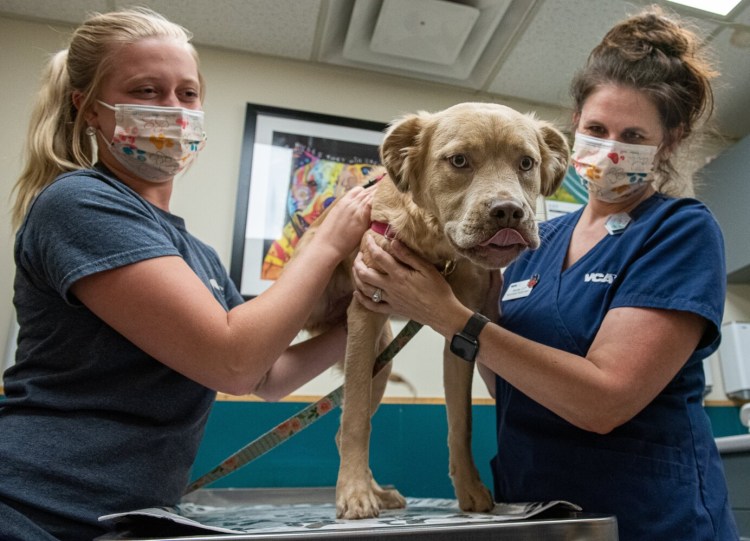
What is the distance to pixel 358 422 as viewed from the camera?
3.37 feet

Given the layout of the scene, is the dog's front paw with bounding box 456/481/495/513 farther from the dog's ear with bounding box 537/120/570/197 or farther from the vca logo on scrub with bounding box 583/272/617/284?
the dog's ear with bounding box 537/120/570/197

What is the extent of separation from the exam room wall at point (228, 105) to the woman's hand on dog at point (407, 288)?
3.97 feet

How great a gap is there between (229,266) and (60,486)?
1.63 meters

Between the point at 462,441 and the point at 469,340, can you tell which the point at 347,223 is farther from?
the point at 462,441

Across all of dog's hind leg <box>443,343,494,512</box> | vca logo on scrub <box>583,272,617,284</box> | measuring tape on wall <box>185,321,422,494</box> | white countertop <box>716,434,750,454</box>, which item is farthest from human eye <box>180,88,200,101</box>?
white countertop <box>716,434,750,454</box>

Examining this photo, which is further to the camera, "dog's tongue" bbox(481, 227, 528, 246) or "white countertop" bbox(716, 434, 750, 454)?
"white countertop" bbox(716, 434, 750, 454)

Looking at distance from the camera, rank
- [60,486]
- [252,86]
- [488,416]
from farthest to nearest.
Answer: [252,86], [488,416], [60,486]

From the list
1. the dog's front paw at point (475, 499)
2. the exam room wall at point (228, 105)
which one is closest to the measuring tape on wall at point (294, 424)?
the dog's front paw at point (475, 499)

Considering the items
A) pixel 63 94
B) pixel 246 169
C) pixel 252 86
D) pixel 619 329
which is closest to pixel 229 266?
pixel 246 169

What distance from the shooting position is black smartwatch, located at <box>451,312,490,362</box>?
95 centimetres

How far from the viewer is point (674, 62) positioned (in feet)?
3.92

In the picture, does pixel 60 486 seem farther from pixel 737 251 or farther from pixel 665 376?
pixel 737 251

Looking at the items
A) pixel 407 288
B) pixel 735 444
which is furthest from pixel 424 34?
pixel 735 444

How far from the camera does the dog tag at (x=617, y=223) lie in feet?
3.73
